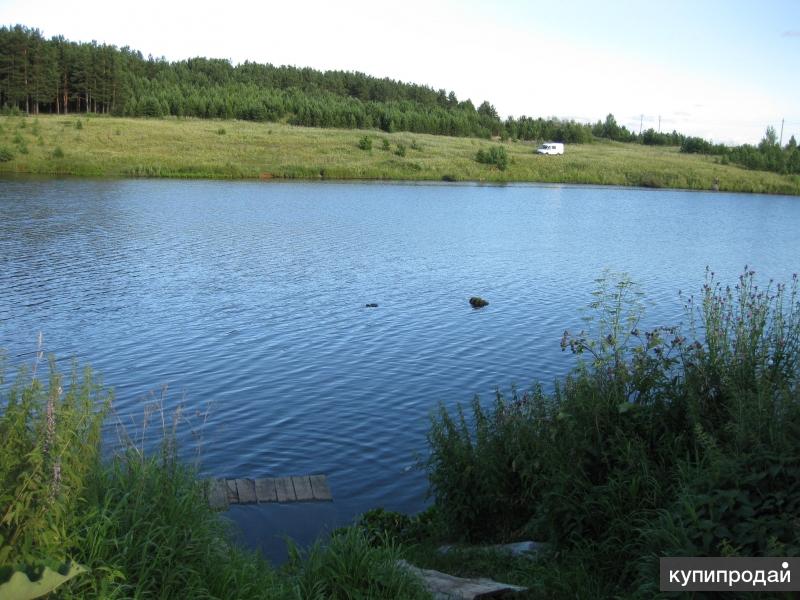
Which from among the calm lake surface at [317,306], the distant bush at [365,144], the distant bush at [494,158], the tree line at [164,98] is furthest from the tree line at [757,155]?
the calm lake surface at [317,306]

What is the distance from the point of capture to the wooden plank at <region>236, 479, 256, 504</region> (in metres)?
10.9

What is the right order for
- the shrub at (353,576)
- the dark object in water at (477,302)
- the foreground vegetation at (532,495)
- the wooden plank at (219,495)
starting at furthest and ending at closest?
the dark object in water at (477,302) → the wooden plank at (219,495) → the shrub at (353,576) → the foreground vegetation at (532,495)

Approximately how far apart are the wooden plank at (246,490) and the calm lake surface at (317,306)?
0.65 feet

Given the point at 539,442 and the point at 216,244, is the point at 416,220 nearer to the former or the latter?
the point at 216,244

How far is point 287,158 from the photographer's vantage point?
89000 mm

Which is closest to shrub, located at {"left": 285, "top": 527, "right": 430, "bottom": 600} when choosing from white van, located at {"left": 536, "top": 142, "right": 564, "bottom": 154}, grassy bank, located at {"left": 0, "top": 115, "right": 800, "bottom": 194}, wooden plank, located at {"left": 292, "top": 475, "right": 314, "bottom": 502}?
wooden plank, located at {"left": 292, "top": 475, "right": 314, "bottom": 502}

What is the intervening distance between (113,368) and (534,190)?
229 feet

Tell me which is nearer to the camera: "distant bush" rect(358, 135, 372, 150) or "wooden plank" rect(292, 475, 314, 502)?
"wooden plank" rect(292, 475, 314, 502)

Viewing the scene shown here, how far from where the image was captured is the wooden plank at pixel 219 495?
9781 mm

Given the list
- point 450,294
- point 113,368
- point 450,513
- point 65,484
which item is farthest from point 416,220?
point 65,484

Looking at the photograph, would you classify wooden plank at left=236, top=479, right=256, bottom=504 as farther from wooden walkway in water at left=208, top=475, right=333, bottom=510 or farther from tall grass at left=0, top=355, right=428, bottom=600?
tall grass at left=0, top=355, right=428, bottom=600

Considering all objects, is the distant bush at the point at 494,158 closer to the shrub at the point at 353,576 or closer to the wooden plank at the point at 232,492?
the wooden plank at the point at 232,492

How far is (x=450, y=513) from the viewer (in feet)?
31.8

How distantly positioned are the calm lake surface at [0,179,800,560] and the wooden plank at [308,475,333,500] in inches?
6.5
